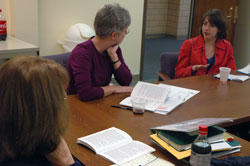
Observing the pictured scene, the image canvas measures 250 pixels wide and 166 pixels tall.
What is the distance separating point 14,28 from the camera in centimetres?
352

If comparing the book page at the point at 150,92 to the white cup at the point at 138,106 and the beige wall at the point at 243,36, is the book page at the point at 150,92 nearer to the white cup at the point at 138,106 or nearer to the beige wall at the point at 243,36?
the white cup at the point at 138,106

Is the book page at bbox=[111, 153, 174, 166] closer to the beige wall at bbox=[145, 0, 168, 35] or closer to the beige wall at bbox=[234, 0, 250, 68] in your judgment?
the beige wall at bbox=[234, 0, 250, 68]

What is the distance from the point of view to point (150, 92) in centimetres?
224

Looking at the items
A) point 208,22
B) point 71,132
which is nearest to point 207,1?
point 208,22

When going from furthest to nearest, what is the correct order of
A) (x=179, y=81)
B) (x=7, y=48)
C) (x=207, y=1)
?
1. (x=207, y=1)
2. (x=7, y=48)
3. (x=179, y=81)

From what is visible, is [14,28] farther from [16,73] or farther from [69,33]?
[16,73]

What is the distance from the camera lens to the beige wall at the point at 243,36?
14.9 feet

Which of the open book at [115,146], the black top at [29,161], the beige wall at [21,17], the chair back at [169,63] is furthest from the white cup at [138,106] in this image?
the beige wall at [21,17]

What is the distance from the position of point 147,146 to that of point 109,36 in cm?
100

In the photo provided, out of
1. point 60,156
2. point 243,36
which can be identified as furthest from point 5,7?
point 243,36

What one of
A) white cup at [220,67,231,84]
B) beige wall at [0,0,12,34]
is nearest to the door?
white cup at [220,67,231,84]

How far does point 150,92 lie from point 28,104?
1269 mm

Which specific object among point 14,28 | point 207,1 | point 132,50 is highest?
point 207,1

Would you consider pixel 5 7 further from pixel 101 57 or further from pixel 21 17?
pixel 101 57
